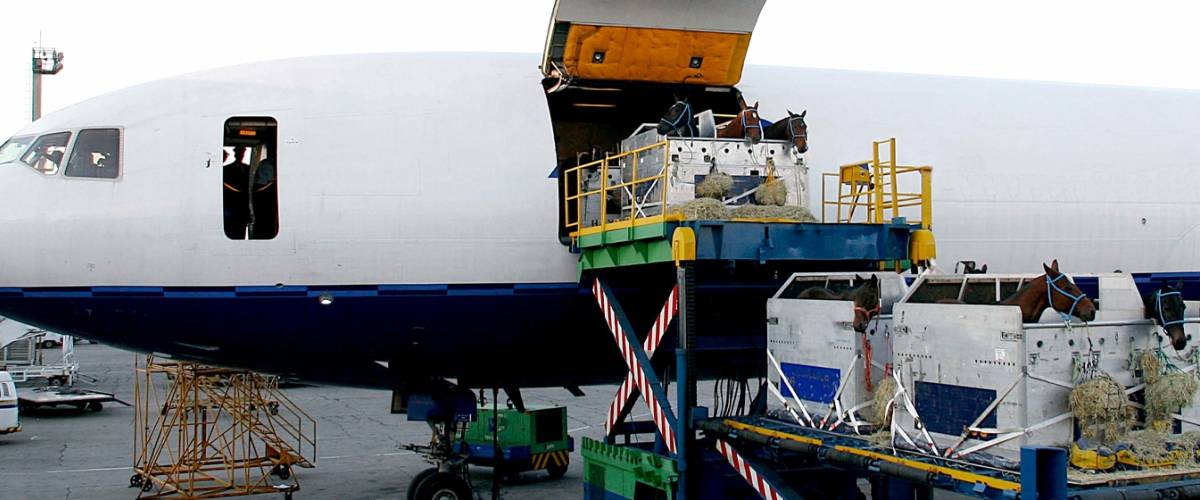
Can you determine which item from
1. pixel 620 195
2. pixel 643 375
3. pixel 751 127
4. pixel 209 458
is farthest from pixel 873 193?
pixel 209 458

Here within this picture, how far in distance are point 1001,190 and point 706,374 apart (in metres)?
4.53

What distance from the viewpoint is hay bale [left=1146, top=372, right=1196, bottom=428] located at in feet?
28.5

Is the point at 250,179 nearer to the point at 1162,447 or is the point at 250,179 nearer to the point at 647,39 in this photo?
the point at 647,39

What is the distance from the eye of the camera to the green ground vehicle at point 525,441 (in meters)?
19.4

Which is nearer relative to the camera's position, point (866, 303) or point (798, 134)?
point (866, 303)

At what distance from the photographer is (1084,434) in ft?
28.1

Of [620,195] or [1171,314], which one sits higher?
[620,195]

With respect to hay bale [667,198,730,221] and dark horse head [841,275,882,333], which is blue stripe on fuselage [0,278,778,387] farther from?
dark horse head [841,275,882,333]

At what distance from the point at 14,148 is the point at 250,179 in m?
2.88

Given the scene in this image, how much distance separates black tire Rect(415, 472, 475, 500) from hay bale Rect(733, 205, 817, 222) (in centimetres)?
572

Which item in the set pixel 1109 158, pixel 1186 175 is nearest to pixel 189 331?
pixel 1109 158

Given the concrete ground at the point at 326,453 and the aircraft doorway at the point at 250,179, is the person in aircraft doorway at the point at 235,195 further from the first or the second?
the concrete ground at the point at 326,453

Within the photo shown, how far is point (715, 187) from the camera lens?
450 inches

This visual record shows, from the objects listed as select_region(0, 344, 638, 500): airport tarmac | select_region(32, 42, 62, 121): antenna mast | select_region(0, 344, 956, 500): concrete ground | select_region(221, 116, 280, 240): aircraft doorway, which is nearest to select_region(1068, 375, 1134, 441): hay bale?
select_region(221, 116, 280, 240): aircraft doorway
